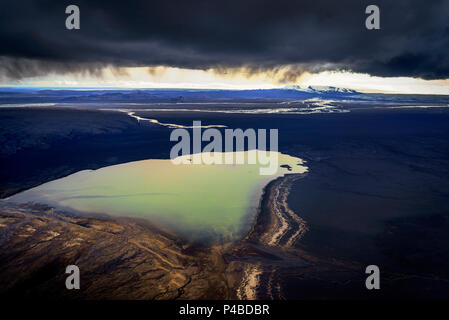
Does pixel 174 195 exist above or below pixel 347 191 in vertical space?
below

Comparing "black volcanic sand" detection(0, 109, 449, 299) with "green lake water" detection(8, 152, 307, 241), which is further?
"green lake water" detection(8, 152, 307, 241)

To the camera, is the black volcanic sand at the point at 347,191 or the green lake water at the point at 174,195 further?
the green lake water at the point at 174,195

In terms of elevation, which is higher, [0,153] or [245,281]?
[0,153]

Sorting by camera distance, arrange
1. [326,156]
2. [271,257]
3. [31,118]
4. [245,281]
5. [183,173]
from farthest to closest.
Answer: [31,118]
[326,156]
[183,173]
[271,257]
[245,281]

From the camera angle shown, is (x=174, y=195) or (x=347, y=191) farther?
(x=347, y=191)
